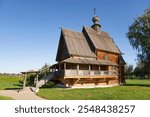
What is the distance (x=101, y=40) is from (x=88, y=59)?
280 inches

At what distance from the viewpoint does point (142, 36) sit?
123 ft

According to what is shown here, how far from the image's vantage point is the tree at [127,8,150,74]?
37031mm

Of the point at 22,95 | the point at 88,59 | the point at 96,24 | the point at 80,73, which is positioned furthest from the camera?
the point at 96,24

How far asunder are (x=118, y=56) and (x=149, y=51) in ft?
20.6

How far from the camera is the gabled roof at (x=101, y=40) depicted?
3636cm

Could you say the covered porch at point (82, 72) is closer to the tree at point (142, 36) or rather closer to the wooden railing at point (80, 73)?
the wooden railing at point (80, 73)

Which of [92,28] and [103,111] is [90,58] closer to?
[92,28]

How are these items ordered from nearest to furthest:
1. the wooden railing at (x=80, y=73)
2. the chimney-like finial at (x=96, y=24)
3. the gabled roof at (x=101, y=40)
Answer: the wooden railing at (x=80, y=73)
the gabled roof at (x=101, y=40)
the chimney-like finial at (x=96, y=24)

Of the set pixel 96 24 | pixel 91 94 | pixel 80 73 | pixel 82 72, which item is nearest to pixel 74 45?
pixel 82 72

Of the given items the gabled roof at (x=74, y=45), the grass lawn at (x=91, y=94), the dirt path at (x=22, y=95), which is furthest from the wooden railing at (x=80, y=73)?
the dirt path at (x=22, y=95)

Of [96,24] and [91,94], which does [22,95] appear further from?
[96,24]

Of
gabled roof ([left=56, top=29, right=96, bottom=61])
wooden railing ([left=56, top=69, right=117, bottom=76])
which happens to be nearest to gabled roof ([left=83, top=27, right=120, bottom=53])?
gabled roof ([left=56, top=29, right=96, bottom=61])

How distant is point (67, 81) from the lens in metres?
29.3

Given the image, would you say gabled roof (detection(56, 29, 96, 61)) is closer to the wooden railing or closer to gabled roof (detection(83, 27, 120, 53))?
gabled roof (detection(83, 27, 120, 53))
